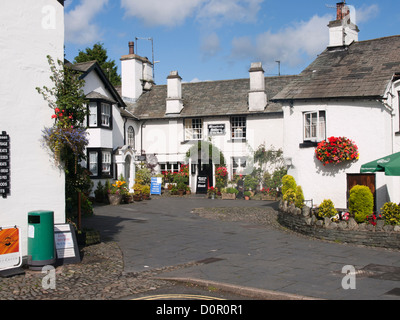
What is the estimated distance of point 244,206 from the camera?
21875 millimetres

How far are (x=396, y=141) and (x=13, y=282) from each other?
13.6 meters

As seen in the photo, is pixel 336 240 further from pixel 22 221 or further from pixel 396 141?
pixel 22 221

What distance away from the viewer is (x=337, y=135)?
53.2ft

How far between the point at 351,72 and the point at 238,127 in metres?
12.4

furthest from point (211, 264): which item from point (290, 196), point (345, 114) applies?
point (345, 114)

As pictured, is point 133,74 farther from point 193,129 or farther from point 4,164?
point 4,164

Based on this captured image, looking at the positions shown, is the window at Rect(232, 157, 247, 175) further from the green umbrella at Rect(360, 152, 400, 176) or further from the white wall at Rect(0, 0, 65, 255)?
the white wall at Rect(0, 0, 65, 255)

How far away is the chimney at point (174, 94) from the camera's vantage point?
98.9ft

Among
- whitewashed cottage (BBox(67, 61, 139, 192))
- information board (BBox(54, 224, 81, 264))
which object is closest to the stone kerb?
information board (BBox(54, 224, 81, 264))

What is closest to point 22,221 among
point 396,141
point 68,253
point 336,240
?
point 68,253

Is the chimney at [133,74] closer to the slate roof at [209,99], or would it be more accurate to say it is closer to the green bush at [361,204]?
the slate roof at [209,99]

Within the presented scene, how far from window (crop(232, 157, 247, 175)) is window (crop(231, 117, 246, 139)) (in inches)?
59.0

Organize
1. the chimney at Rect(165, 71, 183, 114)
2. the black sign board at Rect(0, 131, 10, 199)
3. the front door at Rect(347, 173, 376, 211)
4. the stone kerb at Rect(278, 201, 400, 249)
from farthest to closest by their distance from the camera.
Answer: the chimney at Rect(165, 71, 183, 114) < the front door at Rect(347, 173, 376, 211) < the stone kerb at Rect(278, 201, 400, 249) < the black sign board at Rect(0, 131, 10, 199)

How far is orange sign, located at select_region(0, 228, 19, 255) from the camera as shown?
8.15m
